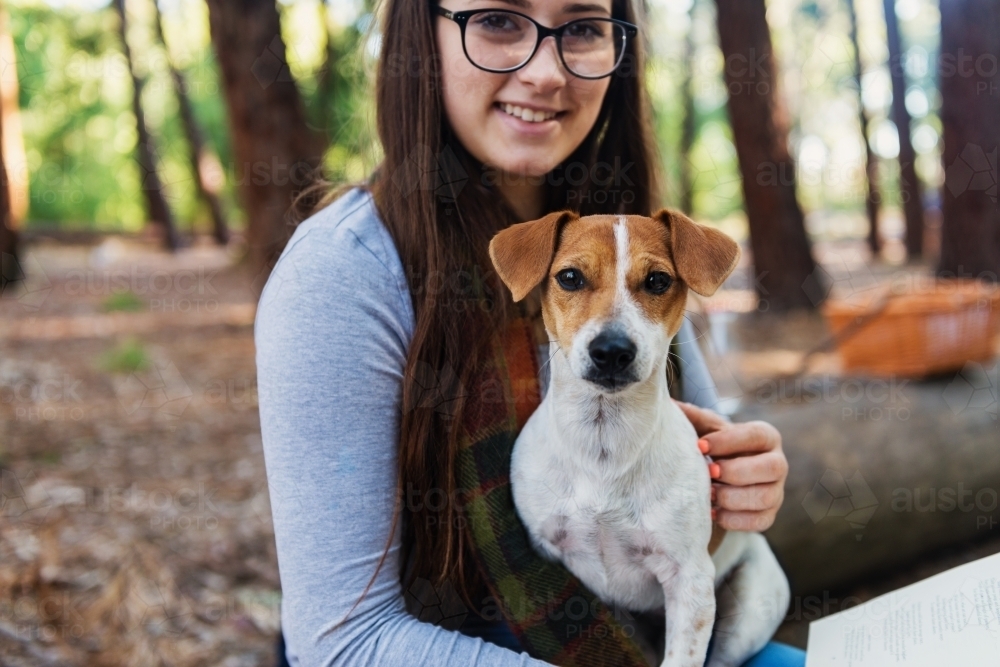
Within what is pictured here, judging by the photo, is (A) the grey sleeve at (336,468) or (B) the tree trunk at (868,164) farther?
(B) the tree trunk at (868,164)

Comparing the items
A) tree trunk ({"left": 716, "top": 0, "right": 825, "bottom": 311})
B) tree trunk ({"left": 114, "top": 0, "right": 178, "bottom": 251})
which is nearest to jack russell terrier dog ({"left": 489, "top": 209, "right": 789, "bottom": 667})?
tree trunk ({"left": 716, "top": 0, "right": 825, "bottom": 311})

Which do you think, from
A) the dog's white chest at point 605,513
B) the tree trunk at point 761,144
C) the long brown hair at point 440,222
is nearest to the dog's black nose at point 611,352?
the dog's white chest at point 605,513

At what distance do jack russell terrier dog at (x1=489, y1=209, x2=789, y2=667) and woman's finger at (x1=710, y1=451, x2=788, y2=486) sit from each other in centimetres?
8

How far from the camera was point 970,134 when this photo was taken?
6.10 meters

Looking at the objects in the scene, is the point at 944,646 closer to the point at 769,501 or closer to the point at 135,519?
the point at 769,501

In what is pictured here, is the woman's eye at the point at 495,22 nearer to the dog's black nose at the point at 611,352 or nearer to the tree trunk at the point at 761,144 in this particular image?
the dog's black nose at the point at 611,352

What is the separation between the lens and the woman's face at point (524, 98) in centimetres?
170

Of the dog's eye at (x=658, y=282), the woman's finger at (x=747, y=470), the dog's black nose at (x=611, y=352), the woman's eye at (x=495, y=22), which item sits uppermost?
the woman's eye at (x=495, y=22)

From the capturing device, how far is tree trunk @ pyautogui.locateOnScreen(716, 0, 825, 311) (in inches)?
279

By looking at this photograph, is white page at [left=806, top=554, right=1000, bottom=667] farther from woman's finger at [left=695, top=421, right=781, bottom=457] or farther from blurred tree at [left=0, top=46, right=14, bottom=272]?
blurred tree at [left=0, top=46, right=14, bottom=272]

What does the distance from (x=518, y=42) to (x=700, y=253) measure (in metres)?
0.66

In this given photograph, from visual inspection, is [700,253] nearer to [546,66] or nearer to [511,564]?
[546,66]

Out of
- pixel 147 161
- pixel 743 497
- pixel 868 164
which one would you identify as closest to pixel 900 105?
pixel 868 164

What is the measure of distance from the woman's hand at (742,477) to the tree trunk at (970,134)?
5330 millimetres
